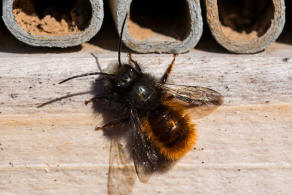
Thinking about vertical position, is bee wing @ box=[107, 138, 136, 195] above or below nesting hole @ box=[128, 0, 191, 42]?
below

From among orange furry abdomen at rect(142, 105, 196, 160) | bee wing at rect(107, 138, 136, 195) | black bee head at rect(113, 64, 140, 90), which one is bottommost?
bee wing at rect(107, 138, 136, 195)

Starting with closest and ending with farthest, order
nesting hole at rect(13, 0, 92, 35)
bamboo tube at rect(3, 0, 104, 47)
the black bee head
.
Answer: bamboo tube at rect(3, 0, 104, 47) < nesting hole at rect(13, 0, 92, 35) < the black bee head

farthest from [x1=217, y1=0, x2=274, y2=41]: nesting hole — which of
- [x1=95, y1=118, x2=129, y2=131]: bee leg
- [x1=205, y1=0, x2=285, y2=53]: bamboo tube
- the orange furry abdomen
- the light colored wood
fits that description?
[x1=95, y1=118, x2=129, y2=131]: bee leg

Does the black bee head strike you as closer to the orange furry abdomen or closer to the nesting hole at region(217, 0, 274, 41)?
the orange furry abdomen

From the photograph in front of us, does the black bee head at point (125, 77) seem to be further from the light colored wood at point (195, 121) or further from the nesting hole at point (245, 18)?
the nesting hole at point (245, 18)

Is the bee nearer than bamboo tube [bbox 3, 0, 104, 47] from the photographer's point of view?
No

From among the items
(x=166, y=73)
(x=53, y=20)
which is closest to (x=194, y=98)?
(x=166, y=73)
